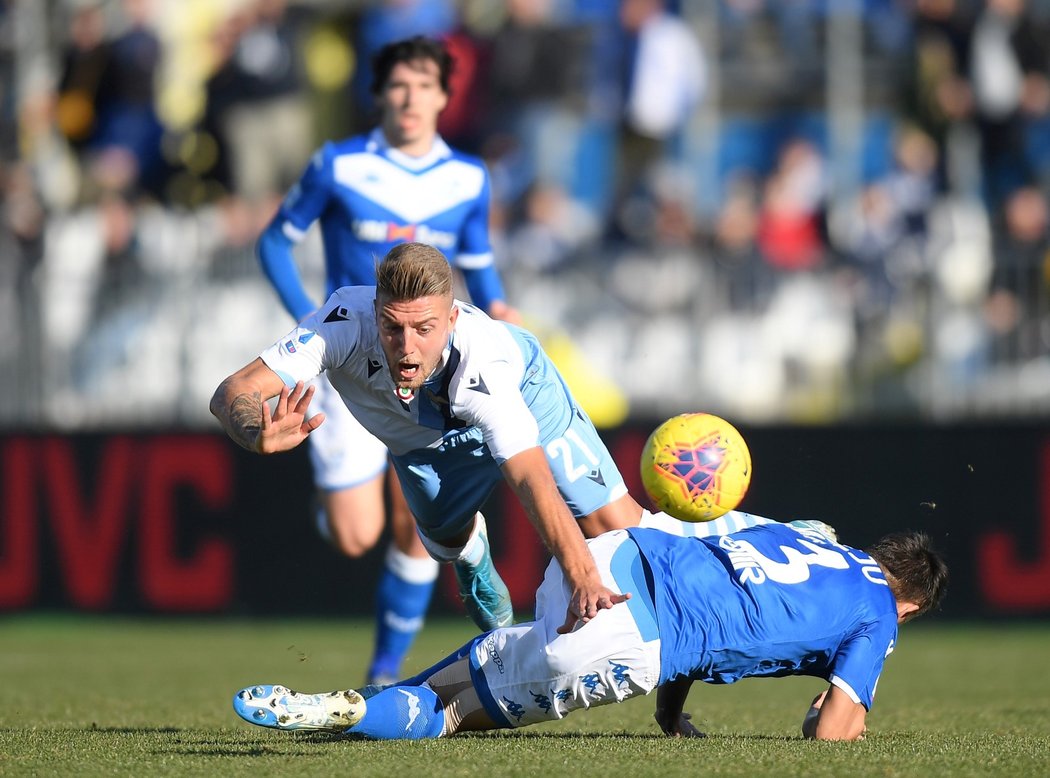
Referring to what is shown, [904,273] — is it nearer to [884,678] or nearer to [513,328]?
[884,678]

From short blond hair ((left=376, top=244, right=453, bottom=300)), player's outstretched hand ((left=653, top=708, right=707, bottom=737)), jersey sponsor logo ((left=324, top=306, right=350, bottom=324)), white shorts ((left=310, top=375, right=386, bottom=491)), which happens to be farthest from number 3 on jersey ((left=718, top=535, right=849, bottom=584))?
white shorts ((left=310, top=375, right=386, bottom=491))

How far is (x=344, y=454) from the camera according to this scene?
8.77 meters

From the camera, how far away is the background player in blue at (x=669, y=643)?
5.74 meters

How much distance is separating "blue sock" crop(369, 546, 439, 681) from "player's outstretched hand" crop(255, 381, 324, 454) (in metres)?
3.29

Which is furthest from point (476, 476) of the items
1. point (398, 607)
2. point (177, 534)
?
point (177, 534)

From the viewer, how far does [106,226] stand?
14.4 meters

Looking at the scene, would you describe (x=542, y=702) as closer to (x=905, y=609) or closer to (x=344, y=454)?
(x=905, y=609)

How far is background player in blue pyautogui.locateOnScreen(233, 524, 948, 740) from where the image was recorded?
5.74 metres

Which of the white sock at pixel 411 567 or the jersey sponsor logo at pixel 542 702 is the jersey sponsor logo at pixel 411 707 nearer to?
the jersey sponsor logo at pixel 542 702

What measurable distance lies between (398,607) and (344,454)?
0.86 m

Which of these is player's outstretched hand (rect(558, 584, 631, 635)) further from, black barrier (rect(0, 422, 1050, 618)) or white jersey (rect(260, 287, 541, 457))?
black barrier (rect(0, 422, 1050, 618))

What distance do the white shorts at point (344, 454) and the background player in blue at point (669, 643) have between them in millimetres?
2636

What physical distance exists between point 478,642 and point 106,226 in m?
9.32

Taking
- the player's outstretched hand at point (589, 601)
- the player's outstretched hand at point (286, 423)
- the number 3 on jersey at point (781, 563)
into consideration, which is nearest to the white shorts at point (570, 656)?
the player's outstretched hand at point (589, 601)
